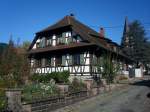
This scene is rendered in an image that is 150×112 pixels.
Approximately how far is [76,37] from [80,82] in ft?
38.0

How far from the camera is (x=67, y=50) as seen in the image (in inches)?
1232

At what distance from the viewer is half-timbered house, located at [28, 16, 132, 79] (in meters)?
29.4

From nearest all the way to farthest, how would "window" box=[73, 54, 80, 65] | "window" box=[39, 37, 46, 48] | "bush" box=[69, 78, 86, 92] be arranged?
"bush" box=[69, 78, 86, 92] → "window" box=[73, 54, 80, 65] → "window" box=[39, 37, 46, 48]

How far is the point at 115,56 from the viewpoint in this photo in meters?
36.2

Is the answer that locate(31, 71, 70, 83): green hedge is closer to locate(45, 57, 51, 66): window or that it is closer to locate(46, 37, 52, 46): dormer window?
locate(45, 57, 51, 66): window

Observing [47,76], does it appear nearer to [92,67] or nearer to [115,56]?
[92,67]

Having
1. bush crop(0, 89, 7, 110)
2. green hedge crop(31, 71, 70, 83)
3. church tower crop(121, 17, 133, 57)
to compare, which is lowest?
bush crop(0, 89, 7, 110)

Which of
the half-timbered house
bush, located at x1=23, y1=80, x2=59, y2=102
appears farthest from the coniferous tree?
bush, located at x1=23, y1=80, x2=59, y2=102

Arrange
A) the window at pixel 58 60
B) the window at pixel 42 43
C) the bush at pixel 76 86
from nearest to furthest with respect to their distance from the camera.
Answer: the bush at pixel 76 86, the window at pixel 58 60, the window at pixel 42 43

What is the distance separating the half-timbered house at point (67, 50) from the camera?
29359mm

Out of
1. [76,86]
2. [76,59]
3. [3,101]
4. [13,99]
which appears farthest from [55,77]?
[3,101]

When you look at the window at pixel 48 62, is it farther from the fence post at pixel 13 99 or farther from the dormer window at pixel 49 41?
the fence post at pixel 13 99

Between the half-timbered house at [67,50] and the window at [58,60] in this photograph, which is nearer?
the half-timbered house at [67,50]

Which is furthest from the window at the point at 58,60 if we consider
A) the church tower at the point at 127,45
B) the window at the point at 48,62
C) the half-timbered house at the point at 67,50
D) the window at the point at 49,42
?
the church tower at the point at 127,45
